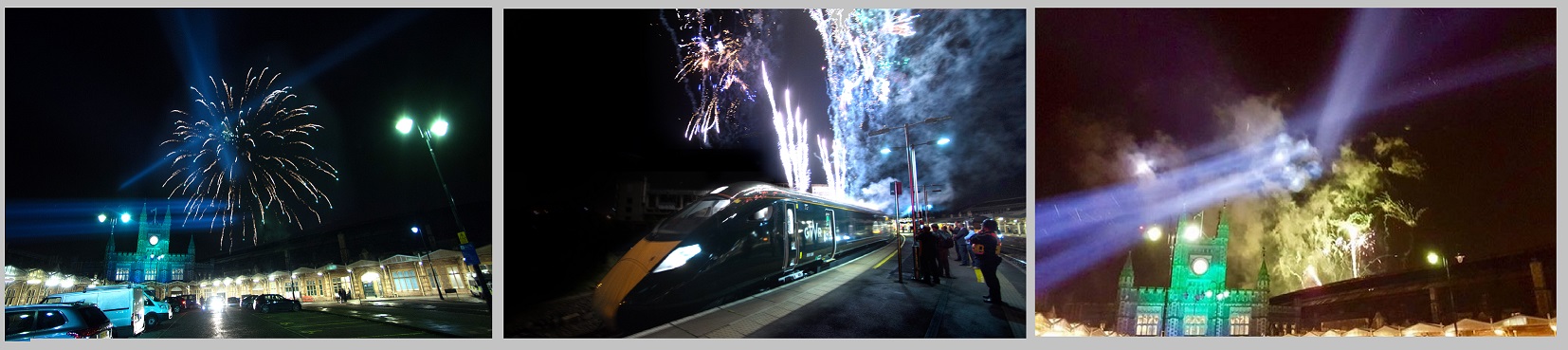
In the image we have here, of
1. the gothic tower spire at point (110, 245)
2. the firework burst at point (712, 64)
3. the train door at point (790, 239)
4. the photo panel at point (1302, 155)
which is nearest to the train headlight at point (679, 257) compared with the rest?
the train door at point (790, 239)

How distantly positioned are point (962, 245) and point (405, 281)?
5.57m

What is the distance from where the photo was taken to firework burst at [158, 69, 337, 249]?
3492mm

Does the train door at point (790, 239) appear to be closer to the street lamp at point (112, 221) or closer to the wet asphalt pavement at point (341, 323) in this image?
the wet asphalt pavement at point (341, 323)

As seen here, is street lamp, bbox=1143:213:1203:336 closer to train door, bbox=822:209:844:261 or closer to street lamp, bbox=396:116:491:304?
train door, bbox=822:209:844:261

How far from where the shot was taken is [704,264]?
10.1ft

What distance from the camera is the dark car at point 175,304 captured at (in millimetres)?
3760

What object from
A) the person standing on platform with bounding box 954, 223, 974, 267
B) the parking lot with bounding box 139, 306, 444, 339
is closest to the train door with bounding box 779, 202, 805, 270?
the person standing on platform with bounding box 954, 223, 974, 267

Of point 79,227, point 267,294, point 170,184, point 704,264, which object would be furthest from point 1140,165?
point 79,227

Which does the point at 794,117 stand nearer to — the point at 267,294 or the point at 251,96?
the point at 251,96

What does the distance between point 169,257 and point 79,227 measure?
66 cm

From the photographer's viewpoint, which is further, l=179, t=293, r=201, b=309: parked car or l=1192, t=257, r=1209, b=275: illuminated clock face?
l=179, t=293, r=201, b=309: parked car

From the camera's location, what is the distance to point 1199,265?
2789 millimetres

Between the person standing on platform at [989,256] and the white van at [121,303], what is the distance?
23.2 feet

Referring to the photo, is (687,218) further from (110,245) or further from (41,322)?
(110,245)
